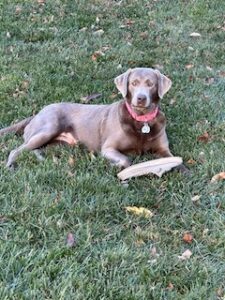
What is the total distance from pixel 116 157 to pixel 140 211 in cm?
94

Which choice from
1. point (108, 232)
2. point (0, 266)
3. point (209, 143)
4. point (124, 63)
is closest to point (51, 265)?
point (0, 266)

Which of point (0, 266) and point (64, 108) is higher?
point (0, 266)

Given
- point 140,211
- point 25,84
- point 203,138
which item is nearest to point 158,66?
point 25,84

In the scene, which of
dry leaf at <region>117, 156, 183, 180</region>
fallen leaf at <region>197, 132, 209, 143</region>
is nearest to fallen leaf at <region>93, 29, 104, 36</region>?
fallen leaf at <region>197, 132, 209, 143</region>

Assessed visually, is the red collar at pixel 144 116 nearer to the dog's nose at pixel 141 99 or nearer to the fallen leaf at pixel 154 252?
the dog's nose at pixel 141 99

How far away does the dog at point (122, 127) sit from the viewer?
18.2 ft

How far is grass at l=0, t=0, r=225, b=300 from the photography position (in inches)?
149

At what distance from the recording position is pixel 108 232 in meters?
4.35

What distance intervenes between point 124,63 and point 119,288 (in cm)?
A: 498

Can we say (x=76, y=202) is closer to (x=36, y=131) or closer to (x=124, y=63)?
(x=36, y=131)

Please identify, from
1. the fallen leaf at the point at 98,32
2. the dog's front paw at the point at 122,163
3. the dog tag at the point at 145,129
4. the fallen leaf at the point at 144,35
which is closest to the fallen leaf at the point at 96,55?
the fallen leaf at the point at 98,32

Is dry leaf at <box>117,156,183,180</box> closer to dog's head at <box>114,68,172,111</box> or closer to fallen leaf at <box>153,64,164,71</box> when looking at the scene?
dog's head at <box>114,68,172,111</box>

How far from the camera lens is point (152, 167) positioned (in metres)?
5.21

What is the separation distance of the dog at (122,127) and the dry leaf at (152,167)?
0.63ft
